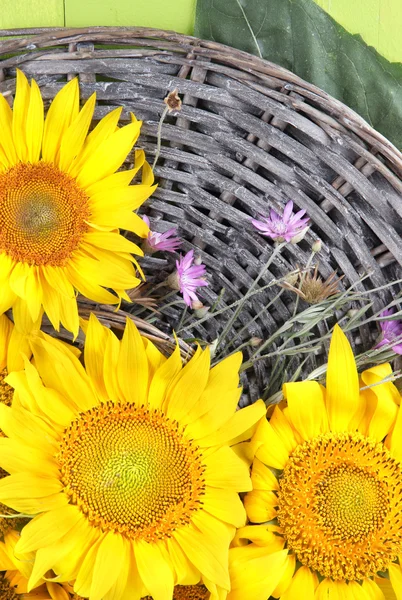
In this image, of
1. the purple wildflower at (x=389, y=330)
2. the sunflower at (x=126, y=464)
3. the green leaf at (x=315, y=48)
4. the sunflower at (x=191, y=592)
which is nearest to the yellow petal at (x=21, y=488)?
the sunflower at (x=126, y=464)

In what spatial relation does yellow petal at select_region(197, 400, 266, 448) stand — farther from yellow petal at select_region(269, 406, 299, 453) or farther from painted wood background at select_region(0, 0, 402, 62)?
Result: painted wood background at select_region(0, 0, 402, 62)

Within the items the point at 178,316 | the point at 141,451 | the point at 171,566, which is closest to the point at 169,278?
the point at 178,316

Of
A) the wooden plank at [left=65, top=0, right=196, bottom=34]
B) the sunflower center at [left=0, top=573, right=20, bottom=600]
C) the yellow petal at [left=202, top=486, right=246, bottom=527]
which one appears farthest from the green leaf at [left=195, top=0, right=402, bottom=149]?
the sunflower center at [left=0, top=573, right=20, bottom=600]

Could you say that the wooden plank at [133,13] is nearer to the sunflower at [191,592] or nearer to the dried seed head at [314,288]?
the dried seed head at [314,288]

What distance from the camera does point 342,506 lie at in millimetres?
856

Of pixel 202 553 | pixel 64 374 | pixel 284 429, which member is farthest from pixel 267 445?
pixel 64 374

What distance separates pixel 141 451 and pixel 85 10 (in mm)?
515

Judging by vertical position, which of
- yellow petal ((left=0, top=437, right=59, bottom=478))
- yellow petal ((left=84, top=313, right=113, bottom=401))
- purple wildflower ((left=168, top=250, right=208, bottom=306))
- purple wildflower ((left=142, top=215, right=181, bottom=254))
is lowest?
yellow petal ((left=0, top=437, right=59, bottom=478))

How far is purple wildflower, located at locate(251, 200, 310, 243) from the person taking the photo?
35.4 inches

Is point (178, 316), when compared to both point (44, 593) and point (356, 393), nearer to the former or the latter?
point (356, 393)

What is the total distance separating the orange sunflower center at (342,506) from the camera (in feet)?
2.80

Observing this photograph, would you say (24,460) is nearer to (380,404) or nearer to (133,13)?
→ (380,404)

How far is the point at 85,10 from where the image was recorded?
0.92 m

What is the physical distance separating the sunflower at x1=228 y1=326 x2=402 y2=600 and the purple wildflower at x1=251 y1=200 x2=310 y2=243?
0.13m
